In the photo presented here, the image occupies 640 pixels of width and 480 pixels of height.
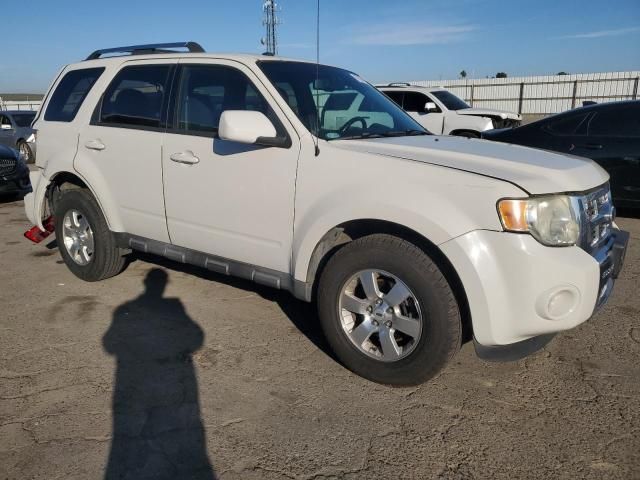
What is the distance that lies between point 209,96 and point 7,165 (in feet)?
23.1

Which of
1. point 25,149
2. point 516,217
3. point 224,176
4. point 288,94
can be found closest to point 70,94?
point 224,176

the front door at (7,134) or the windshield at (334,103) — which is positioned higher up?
the windshield at (334,103)

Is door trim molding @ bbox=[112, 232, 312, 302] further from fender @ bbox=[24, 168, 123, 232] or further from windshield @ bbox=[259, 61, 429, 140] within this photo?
windshield @ bbox=[259, 61, 429, 140]

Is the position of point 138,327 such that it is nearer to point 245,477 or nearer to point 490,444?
point 245,477

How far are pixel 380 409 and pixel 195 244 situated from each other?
6.02 feet

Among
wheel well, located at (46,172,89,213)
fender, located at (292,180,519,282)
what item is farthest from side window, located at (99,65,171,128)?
fender, located at (292,180,519,282)

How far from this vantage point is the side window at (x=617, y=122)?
645 centimetres

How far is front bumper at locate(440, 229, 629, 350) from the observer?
8.34 ft

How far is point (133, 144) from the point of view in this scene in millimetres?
4113

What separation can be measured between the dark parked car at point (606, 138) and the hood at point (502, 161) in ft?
12.1

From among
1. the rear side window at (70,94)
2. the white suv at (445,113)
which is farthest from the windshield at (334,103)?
the white suv at (445,113)

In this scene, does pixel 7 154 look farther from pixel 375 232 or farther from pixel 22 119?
pixel 375 232

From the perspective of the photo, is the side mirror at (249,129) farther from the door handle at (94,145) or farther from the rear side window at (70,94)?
the rear side window at (70,94)

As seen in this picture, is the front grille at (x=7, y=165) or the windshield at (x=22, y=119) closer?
the front grille at (x=7, y=165)
